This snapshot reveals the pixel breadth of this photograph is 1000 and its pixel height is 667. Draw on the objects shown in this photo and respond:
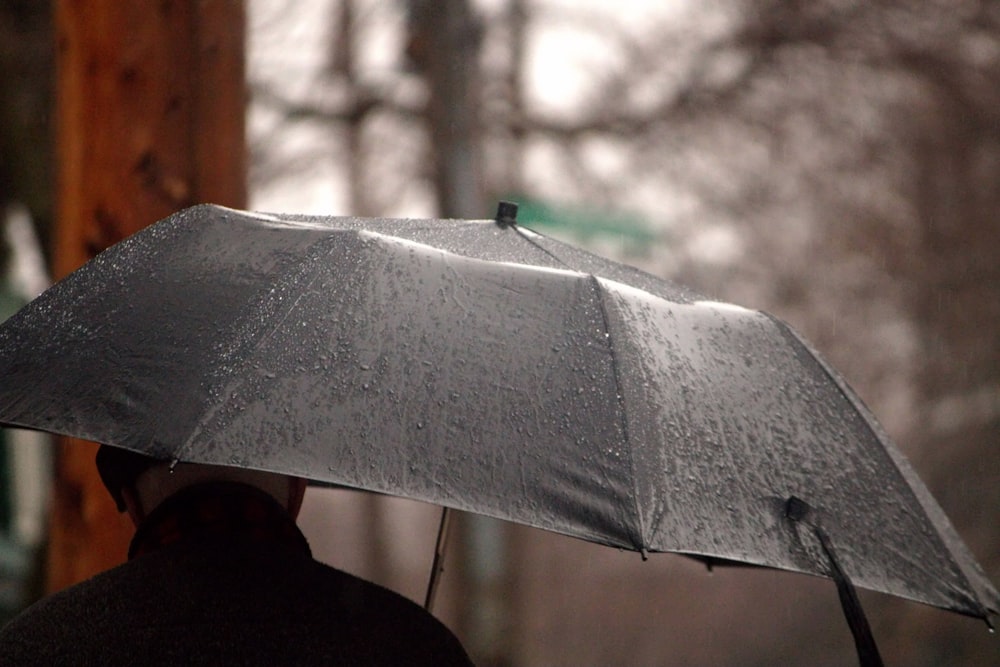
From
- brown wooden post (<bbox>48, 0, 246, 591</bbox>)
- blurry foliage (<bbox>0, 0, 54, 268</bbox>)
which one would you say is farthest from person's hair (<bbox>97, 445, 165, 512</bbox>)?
blurry foliage (<bbox>0, 0, 54, 268</bbox>)

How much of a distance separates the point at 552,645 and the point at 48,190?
17.3ft

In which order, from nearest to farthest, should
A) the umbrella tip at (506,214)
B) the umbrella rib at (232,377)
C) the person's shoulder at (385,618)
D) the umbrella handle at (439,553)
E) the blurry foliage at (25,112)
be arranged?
the umbrella rib at (232,377)
the person's shoulder at (385,618)
the umbrella tip at (506,214)
the umbrella handle at (439,553)
the blurry foliage at (25,112)

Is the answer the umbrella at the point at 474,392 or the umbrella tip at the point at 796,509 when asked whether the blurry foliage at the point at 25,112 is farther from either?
the umbrella tip at the point at 796,509

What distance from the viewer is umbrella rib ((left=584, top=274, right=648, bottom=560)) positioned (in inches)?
60.9

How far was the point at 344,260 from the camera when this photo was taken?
1.79m

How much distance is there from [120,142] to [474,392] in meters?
1.87

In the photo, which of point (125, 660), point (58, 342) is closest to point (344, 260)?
point (58, 342)

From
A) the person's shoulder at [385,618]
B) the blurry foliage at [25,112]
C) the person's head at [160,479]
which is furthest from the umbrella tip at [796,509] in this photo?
the blurry foliage at [25,112]

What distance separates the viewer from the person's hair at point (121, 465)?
1819 millimetres

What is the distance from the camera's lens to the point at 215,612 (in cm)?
166

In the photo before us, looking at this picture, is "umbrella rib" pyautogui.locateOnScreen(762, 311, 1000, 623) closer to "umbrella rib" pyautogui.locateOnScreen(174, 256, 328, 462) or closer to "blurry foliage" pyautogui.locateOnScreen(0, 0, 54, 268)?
"umbrella rib" pyautogui.locateOnScreen(174, 256, 328, 462)

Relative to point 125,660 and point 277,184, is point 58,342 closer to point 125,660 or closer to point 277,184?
point 125,660

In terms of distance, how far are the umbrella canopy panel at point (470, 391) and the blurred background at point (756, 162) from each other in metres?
6.19

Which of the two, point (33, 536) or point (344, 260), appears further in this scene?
point (33, 536)
